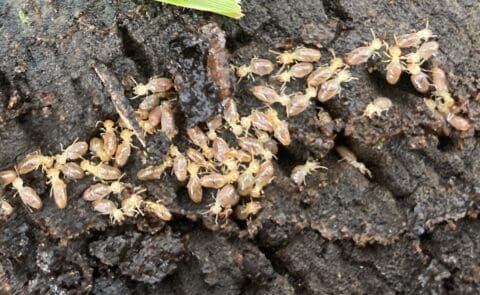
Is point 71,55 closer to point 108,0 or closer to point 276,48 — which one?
point 108,0

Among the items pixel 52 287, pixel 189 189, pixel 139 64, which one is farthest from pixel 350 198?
pixel 52 287

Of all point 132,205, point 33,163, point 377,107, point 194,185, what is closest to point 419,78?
point 377,107

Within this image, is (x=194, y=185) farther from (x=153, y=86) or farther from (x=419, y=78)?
(x=419, y=78)

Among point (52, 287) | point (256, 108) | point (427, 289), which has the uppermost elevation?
point (256, 108)

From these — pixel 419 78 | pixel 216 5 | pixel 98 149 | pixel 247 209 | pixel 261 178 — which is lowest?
pixel 247 209

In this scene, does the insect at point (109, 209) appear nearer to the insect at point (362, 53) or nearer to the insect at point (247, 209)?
the insect at point (247, 209)
